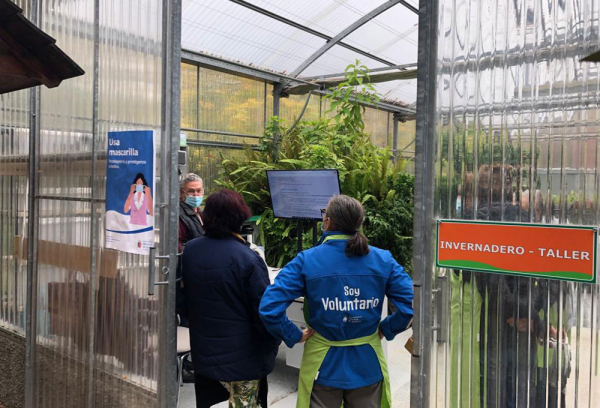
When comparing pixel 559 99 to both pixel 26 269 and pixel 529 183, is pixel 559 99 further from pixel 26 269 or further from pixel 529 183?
pixel 26 269

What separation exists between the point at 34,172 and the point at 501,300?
147 inches

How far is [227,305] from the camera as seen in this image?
123 inches

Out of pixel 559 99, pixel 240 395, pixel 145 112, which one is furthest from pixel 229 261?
pixel 559 99

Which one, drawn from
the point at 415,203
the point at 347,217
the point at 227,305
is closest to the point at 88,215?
the point at 227,305

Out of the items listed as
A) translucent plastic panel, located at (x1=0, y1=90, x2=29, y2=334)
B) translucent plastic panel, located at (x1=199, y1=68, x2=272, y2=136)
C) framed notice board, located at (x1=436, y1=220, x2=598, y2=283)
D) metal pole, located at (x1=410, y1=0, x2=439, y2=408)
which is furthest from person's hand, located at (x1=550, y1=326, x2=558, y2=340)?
translucent plastic panel, located at (x1=199, y1=68, x2=272, y2=136)

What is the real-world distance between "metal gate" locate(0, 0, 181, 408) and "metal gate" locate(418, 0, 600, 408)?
154cm

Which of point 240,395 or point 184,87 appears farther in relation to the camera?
point 184,87

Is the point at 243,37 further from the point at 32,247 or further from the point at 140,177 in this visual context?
the point at 140,177

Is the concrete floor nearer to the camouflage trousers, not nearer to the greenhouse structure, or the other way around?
the greenhouse structure

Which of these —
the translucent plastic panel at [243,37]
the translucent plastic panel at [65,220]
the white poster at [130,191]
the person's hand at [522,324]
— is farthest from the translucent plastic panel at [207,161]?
the person's hand at [522,324]

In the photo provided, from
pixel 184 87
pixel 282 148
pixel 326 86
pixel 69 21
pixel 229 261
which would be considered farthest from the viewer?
pixel 326 86

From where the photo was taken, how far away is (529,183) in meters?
1.99

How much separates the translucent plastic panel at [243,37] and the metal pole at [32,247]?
10.9 feet

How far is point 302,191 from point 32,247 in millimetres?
2792
